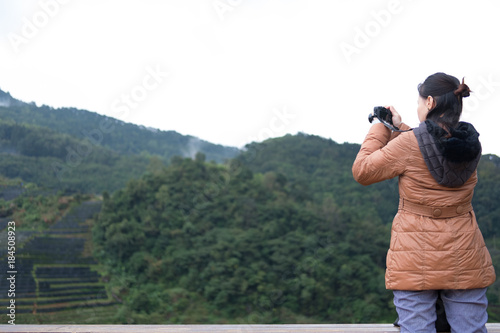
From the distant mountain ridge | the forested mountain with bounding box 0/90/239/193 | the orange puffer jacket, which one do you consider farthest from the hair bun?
the distant mountain ridge

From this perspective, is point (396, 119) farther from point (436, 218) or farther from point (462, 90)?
point (436, 218)

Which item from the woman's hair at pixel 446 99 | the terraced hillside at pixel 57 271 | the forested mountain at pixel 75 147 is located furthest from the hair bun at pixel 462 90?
the forested mountain at pixel 75 147

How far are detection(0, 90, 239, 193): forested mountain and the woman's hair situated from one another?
12.7 m

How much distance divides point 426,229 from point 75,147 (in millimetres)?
16386

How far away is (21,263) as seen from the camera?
962 centimetres

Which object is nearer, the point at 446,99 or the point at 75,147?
the point at 446,99

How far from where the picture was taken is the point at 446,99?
109 centimetres

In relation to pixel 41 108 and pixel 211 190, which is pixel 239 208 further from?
pixel 41 108

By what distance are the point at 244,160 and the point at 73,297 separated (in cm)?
1173

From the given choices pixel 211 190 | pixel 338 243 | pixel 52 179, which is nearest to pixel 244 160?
pixel 211 190

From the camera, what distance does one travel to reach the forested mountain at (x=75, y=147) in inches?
521

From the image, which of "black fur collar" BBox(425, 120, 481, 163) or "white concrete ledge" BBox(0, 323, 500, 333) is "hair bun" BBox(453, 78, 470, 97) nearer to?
"black fur collar" BBox(425, 120, 481, 163)

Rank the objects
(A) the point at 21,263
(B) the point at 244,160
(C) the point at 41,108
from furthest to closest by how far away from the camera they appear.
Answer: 1. (B) the point at 244,160
2. (C) the point at 41,108
3. (A) the point at 21,263

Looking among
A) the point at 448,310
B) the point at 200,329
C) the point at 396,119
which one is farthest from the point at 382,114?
the point at 200,329
